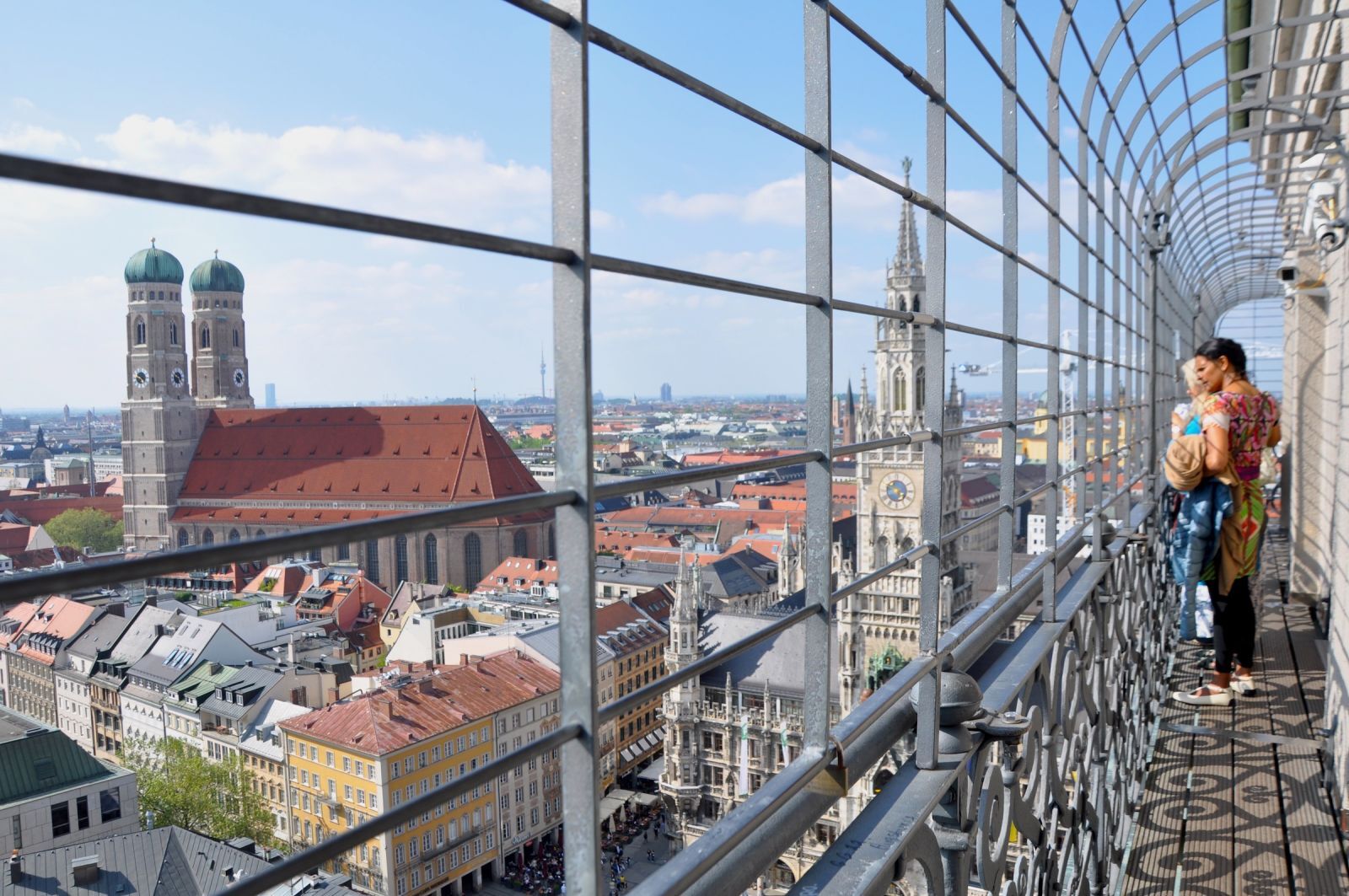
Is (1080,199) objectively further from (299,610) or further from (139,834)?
(299,610)

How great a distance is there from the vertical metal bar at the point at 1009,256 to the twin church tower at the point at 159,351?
5.30 feet

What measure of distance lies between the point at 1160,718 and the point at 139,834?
3.95 meters

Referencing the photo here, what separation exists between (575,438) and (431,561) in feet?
108

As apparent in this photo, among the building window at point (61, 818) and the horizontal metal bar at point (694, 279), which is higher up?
the horizontal metal bar at point (694, 279)

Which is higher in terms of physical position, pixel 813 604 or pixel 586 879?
pixel 813 604

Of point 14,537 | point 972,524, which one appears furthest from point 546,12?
point 972,524

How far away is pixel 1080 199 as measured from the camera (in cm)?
340

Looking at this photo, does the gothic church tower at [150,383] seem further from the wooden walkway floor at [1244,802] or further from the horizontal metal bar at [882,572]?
the wooden walkway floor at [1244,802]

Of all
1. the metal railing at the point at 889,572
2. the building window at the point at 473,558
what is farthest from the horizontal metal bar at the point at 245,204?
the building window at the point at 473,558

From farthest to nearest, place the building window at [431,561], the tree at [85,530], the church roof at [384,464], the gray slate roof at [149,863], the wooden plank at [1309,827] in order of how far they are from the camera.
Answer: the building window at [431,561] < the church roof at [384,464] < the gray slate roof at [149,863] < the wooden plank at [1309,827] < the tree at [85,530]

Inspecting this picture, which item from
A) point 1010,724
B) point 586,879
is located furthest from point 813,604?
point 1010,724

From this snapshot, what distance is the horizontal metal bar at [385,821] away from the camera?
0.57m

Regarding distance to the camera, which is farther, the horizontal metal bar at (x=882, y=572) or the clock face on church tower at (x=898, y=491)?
the clock face on church tower at (x=898, y=491)

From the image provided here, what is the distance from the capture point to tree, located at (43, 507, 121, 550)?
3.83 feet
